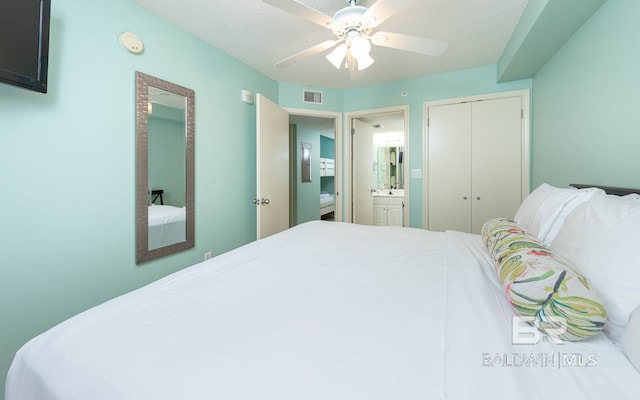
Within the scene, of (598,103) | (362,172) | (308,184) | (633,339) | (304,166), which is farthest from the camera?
(308,184)

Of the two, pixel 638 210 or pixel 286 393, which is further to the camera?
pixel 638 210

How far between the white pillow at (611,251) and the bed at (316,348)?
0.5 inches

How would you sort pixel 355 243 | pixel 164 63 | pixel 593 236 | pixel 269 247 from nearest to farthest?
pixel 593 236 < pixel 269 247 < pixel 355 243 < pixel 164 63

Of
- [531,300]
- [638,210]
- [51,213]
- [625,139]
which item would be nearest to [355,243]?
[531,300]

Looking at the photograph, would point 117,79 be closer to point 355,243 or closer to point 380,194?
point 355,243

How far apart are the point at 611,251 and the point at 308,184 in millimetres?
4898

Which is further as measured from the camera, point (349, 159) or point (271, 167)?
point (349, 159)

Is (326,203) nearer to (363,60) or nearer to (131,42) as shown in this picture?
(363,60)

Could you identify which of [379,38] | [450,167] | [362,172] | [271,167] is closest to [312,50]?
[379,38]

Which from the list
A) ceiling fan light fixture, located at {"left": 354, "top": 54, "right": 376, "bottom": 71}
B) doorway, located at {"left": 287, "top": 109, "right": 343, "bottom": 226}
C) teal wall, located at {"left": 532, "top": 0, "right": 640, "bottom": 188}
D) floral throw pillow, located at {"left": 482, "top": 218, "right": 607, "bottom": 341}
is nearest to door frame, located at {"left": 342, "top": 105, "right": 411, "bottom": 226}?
doorway, located at {"left": 287, "top": 109, "right": 343, "bottom": 226}

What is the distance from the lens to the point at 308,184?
216 inches

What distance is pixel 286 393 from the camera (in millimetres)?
512

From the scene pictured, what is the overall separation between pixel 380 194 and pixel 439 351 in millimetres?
4078

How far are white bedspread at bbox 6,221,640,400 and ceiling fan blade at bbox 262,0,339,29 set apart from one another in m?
1.31
